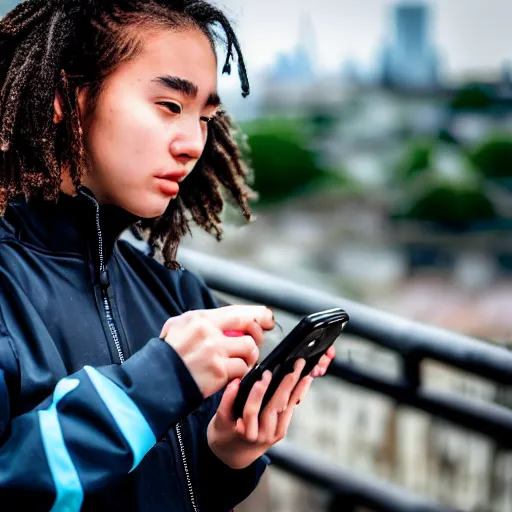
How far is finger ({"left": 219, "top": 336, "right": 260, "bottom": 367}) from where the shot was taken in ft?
2.79

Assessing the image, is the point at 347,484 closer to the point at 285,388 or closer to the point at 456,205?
the point at 285,388

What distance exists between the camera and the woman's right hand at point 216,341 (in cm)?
84

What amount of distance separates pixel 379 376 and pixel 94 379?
709mm

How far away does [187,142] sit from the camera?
940 millimetres

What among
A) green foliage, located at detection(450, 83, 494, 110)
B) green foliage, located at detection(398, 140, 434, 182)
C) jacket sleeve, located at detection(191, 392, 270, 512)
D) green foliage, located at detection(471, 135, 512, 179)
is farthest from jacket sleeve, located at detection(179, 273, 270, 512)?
green foliage, located at detection(450, 83, 494, 110)

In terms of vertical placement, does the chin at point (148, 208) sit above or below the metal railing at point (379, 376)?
above

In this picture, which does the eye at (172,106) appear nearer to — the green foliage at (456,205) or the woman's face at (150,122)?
the woman's face at (150,122)

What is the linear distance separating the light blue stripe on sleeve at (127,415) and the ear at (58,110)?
28cm

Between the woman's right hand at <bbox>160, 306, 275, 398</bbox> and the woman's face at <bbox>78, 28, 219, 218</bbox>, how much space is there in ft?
0.52

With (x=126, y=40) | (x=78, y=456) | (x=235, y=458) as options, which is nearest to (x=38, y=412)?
(x=78, y=456)

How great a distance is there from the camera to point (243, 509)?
1.53 m

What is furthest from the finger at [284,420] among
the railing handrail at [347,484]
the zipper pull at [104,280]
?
the railing handrail at [347,484]

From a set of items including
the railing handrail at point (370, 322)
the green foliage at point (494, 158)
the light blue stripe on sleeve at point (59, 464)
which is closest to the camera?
the light blue stripe on sleeve at point (59, 464)

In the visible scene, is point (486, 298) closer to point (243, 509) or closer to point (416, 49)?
point (416, 49)
